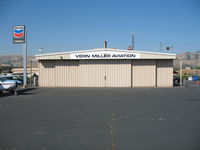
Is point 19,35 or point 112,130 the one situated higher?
point 19,35

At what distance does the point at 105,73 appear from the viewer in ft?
99.5

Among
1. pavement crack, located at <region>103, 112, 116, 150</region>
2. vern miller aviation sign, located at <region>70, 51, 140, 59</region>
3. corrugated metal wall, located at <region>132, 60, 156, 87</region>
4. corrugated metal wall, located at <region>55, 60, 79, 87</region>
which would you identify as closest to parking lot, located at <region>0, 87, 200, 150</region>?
pavement crack, located at <region>103, 112, 116, 150</region>

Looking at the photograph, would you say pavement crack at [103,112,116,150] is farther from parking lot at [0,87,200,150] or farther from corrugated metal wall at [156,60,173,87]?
corrugated metal wall at [156,60,173,87]

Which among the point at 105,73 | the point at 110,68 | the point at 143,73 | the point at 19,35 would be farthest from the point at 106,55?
the point at 19,35

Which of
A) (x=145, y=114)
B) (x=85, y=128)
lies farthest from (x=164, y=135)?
(x=145, y=114)

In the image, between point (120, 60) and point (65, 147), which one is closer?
point (65, 147)

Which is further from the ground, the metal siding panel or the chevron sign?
the chevron sign

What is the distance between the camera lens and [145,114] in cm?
1050

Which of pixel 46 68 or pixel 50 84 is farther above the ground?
pixel 46 68

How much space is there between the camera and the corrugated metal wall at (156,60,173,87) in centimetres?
3100

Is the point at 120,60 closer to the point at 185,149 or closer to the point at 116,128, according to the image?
the point at 116,128

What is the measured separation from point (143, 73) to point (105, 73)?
16.8ft

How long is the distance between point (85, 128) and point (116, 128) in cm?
109

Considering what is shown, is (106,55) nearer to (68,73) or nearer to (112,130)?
(68,73)
